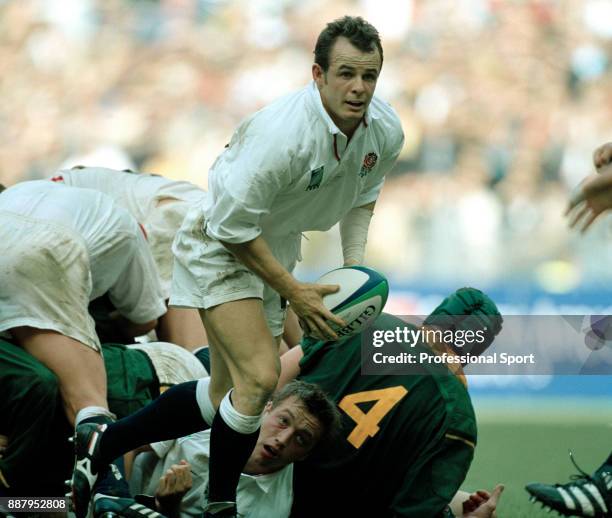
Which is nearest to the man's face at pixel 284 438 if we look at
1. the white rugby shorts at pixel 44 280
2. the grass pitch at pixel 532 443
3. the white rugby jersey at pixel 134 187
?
the white rugby shorts at pixel 44 280

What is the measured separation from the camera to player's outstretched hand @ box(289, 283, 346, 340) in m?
→ 3.55

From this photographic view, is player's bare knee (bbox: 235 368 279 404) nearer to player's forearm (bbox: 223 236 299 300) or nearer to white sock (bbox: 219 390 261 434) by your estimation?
white sock (bbox: 219 390 261 434)

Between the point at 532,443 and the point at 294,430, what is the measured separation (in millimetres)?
2683

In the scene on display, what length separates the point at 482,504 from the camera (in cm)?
414

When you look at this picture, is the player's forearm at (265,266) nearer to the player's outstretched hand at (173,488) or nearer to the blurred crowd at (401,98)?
the player's outstretched hand at (173,488)

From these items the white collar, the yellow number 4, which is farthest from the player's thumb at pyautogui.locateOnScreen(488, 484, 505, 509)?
the white collar

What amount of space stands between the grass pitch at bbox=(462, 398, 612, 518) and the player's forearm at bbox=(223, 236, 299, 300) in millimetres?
1450

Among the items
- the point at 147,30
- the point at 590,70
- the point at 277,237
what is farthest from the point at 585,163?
the point at 277,237

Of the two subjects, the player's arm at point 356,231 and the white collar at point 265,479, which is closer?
the white collar at point 265,479

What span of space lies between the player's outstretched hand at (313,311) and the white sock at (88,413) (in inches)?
34.5

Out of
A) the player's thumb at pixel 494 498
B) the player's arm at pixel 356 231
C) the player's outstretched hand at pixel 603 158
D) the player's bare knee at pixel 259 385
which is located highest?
the player's outstretched hand at pixel 603 158

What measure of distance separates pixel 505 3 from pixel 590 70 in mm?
1074

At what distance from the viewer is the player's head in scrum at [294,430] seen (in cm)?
380

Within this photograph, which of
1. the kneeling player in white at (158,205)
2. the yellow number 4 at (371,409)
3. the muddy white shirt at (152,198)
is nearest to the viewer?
the yellow number 4 at (371,409)
